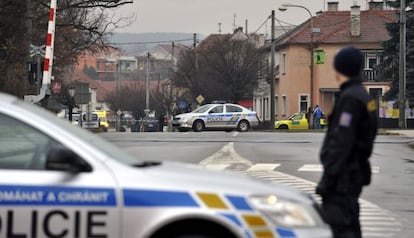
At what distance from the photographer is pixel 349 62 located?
5.45 metres

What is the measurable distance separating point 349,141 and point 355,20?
174ft

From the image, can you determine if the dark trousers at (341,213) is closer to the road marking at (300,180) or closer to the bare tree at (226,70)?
the road marking at (300,180)

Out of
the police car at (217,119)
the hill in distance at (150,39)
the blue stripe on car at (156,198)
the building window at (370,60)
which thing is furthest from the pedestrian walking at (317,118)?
the hill in distance at (150,39)

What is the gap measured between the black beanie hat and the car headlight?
1.27 meters

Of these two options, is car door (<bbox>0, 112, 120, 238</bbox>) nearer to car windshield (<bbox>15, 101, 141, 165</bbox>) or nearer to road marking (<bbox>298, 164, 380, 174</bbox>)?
car windshield (<bbox>15, 101, 141, 165</bbox>)

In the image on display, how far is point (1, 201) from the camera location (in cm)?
443

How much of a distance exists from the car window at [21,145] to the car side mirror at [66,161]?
0.32 feet

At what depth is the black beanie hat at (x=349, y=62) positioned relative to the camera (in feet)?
17.9

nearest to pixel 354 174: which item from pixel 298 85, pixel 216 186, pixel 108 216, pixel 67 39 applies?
pixel 216 186

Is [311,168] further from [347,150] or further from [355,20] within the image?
[355,20]

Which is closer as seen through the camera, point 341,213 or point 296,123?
point 341,213

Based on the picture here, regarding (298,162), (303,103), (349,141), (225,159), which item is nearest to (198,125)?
(225,159)

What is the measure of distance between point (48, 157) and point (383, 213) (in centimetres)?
629

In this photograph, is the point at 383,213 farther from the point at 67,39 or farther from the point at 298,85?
the point at 298,85
